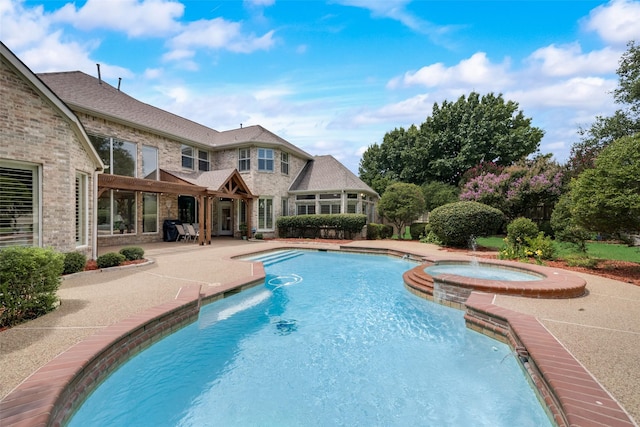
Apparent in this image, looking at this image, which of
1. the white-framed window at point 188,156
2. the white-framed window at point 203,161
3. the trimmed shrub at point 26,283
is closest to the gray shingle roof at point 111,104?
the white-framed window at point 188,156

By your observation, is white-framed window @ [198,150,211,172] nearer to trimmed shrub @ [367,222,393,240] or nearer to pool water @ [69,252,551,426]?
trimmed shrub @ [367,222,393,240]

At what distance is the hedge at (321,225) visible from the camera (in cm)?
1920

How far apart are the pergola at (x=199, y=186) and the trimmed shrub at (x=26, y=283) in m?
8.38

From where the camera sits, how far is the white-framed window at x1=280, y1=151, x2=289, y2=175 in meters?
21.7

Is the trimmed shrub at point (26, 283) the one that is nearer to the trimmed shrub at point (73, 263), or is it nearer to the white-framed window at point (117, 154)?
the trimmed shrub at point (73, 263)

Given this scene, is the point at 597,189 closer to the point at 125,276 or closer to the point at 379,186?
the point at 125,276

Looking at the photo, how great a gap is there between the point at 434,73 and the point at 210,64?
1011 centimetres

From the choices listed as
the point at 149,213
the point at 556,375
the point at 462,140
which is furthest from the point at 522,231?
the point at 149,213

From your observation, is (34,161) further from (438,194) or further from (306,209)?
(438,194)

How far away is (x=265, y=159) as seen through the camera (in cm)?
2061

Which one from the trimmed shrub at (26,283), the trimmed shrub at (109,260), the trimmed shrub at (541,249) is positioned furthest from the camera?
the trimmed shrub at (541,249)

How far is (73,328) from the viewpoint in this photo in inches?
170

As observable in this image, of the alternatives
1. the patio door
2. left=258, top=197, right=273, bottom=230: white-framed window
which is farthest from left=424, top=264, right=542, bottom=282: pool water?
the patio door

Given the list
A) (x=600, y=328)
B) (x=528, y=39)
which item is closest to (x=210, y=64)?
(x=528, y=39)
